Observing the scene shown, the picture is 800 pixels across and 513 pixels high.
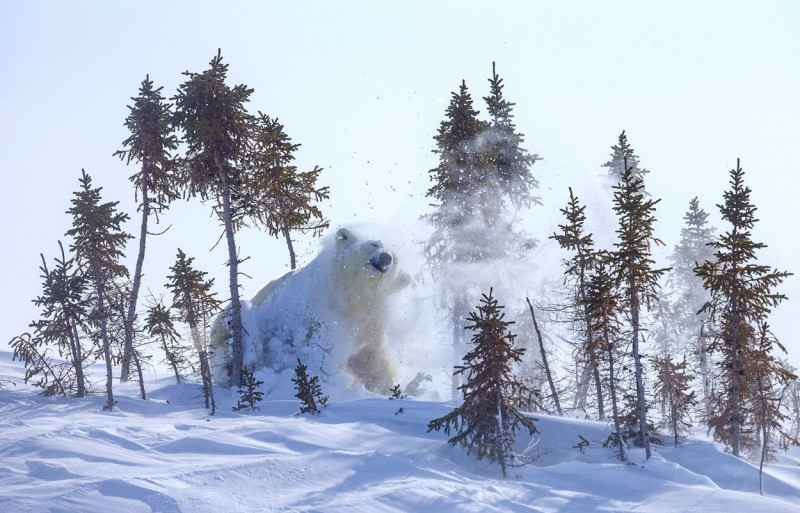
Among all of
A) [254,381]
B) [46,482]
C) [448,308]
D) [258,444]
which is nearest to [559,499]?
[258,444]

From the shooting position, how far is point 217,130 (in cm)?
2134

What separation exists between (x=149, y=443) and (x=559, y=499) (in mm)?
7020

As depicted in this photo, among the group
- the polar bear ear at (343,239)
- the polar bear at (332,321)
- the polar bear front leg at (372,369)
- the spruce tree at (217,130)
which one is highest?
the spruce tree at (217,130)

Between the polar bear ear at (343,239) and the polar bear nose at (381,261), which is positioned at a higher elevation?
the polar bear ear at (343,239)

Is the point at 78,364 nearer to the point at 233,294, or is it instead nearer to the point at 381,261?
the point at 233,294

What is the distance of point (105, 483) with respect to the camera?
8188 millimetres

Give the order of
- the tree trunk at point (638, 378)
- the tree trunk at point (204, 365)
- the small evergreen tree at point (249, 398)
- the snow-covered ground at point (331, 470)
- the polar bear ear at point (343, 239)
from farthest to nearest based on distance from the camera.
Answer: the polar bear ear at point (343, 239), the tree trunk at point (204, 365), the small evergreen tree at point (249, 398), the tree trunk at point (638, 378), the snow-covered ground at point (331, 470)

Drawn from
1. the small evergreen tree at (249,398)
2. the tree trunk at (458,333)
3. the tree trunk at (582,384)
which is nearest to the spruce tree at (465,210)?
the tree trunk at (458,333)

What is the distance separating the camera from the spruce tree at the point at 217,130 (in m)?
21.6

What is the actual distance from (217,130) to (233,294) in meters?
5.44

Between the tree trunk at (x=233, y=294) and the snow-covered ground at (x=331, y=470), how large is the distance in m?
4.63

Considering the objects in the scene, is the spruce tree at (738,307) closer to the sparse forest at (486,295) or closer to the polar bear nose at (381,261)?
the sparse forest at (486,295)

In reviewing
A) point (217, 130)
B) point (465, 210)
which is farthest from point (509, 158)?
point (217, 130)

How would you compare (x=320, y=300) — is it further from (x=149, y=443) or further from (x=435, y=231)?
(x=149, y=443)
